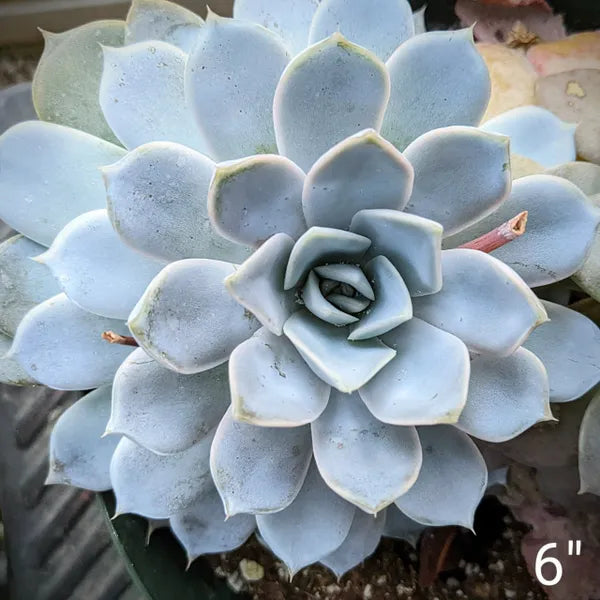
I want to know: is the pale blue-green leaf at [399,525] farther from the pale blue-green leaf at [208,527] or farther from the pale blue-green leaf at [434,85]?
the pale blue-green leaf at [434,85]

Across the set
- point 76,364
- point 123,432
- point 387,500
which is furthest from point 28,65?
point 387,500

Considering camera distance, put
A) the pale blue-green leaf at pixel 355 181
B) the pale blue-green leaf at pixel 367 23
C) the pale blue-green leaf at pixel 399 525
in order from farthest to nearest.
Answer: the pale blue-green leaf at pixel 399 525 < the pale blue-green leaf at pixel 367 23 < the pale blue-green leaf at pixel 355 181

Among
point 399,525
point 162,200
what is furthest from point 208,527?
point 162,200

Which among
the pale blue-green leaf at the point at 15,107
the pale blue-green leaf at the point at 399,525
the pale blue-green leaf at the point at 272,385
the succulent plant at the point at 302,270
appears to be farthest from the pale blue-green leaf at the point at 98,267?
the pale blue-green leaf at the point at 15,107

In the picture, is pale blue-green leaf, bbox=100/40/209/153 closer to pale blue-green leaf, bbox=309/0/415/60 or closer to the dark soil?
pale blue-green leaf, bbox=309/0/415/60

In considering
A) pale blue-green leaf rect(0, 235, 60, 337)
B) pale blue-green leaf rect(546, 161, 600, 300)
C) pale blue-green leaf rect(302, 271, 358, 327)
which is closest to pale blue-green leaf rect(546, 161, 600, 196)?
pale blue-green leaf rect(546, 161, 600, 300)

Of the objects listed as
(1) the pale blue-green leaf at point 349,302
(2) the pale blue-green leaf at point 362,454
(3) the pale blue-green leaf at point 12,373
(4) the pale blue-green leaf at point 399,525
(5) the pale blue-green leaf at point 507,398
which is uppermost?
(1) the pale blue-green leaf at point 349,302
